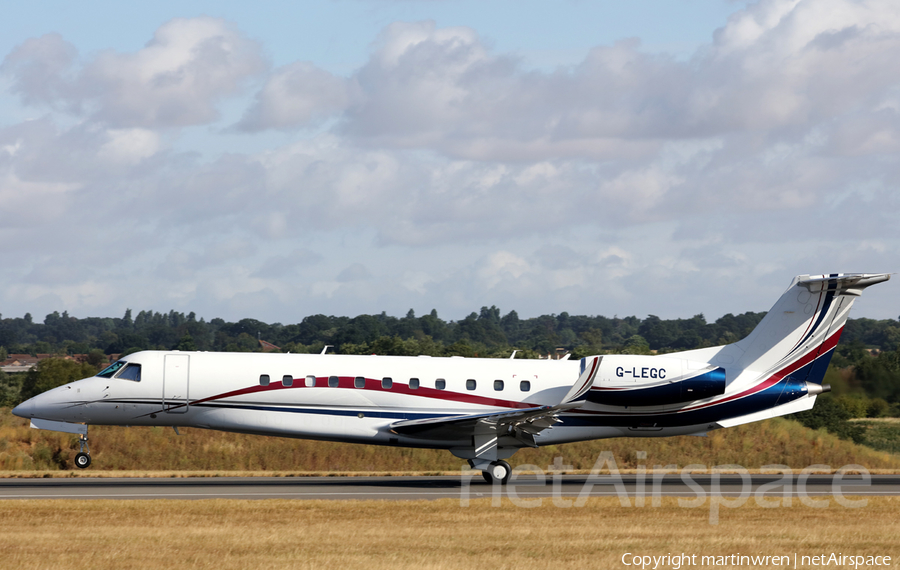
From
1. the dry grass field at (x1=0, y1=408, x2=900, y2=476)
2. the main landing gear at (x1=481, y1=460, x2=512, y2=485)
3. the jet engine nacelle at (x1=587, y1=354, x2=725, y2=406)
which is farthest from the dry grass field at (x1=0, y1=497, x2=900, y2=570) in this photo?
the dry grass field at (x1=0, y1=408, x2=900, y2=476)

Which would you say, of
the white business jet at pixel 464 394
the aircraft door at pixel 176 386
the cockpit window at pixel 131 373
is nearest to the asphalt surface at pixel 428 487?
the white business jet at pixel 464 394

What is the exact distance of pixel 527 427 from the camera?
24297mm

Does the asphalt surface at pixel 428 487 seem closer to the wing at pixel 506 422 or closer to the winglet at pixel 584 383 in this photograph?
the wing at pixel 506 422

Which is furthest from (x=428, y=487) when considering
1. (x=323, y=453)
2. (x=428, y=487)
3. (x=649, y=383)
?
(x=323, y=453)

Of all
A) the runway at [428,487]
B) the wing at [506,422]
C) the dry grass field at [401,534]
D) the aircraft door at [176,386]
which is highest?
the aircraft door at [176,386]

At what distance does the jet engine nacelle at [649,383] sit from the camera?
2519 cm

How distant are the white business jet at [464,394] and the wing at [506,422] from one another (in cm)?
4

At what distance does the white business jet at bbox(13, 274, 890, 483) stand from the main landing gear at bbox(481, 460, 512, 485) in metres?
0.03

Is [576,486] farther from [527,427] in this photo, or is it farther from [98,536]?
[98,536]

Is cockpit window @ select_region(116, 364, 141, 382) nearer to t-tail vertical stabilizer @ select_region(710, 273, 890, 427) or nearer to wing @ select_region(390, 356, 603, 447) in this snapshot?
wing @ select_region(390, 356, 603, 447)

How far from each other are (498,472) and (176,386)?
814 cm

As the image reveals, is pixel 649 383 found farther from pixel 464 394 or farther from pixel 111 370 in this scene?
pixel 111 370

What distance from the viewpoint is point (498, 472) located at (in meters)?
24.5

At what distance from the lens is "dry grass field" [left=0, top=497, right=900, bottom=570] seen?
13.7 meters
